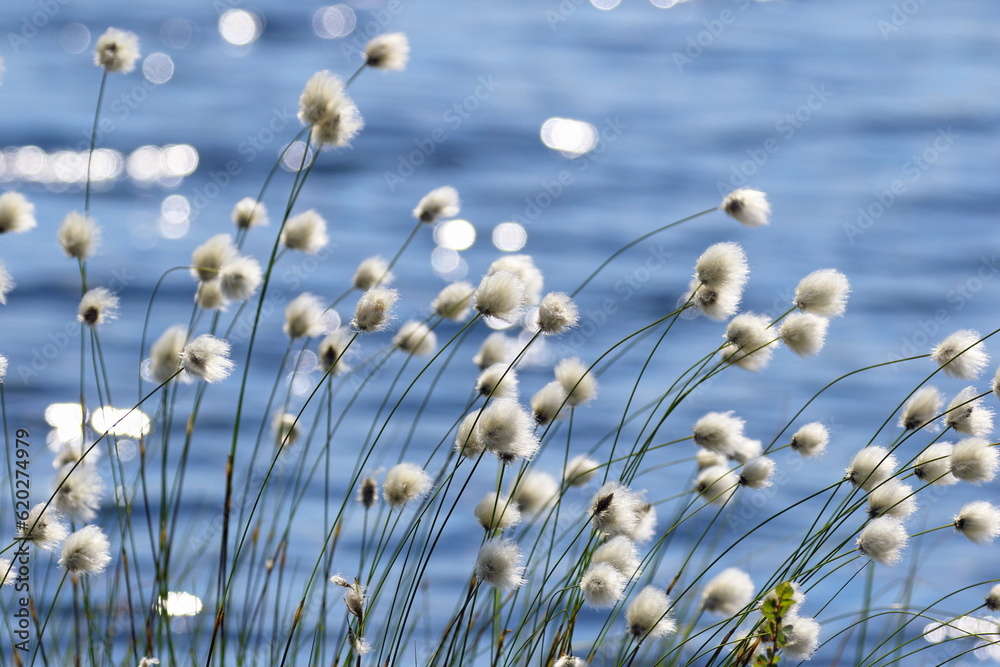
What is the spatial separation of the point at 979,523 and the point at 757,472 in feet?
1.06

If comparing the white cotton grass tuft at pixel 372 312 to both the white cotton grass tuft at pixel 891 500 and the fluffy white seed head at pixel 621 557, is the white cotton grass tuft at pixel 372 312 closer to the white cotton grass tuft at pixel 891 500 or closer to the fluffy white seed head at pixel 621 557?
the fluffy white seed head at pixel 621 557

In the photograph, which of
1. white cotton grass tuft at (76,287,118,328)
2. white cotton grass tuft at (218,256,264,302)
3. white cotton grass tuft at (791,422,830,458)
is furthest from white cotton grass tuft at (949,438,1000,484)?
white cotton grass tuft at (76,287,118,328)

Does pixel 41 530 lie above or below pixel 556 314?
below

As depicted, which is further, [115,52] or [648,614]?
[115,52]

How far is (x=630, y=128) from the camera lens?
7.44 m

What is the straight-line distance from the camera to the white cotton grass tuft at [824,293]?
1.63 m

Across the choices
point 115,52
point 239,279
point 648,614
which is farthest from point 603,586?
point 115,52

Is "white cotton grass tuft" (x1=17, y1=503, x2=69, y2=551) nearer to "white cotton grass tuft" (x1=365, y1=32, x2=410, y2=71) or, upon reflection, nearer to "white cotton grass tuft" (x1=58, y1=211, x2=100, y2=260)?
"white cotton grass tuft" (x1=58, y1=211, x2=100, y2=260)

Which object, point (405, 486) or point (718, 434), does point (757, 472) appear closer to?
point (718, 434)

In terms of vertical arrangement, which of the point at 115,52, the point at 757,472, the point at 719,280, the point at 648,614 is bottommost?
the point at 648,614

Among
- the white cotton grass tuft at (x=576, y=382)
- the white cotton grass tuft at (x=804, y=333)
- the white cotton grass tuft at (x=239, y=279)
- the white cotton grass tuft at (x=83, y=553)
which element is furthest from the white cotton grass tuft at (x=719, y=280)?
the white cotton grass tuft at (x=83, y=553)

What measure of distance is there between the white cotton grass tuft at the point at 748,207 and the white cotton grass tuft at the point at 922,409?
1.21 ft

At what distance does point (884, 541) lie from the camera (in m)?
1.45

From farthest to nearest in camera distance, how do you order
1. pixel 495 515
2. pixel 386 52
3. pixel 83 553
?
1. pixel 386 52
2. pixel 495 515
3. pixel 83 553
